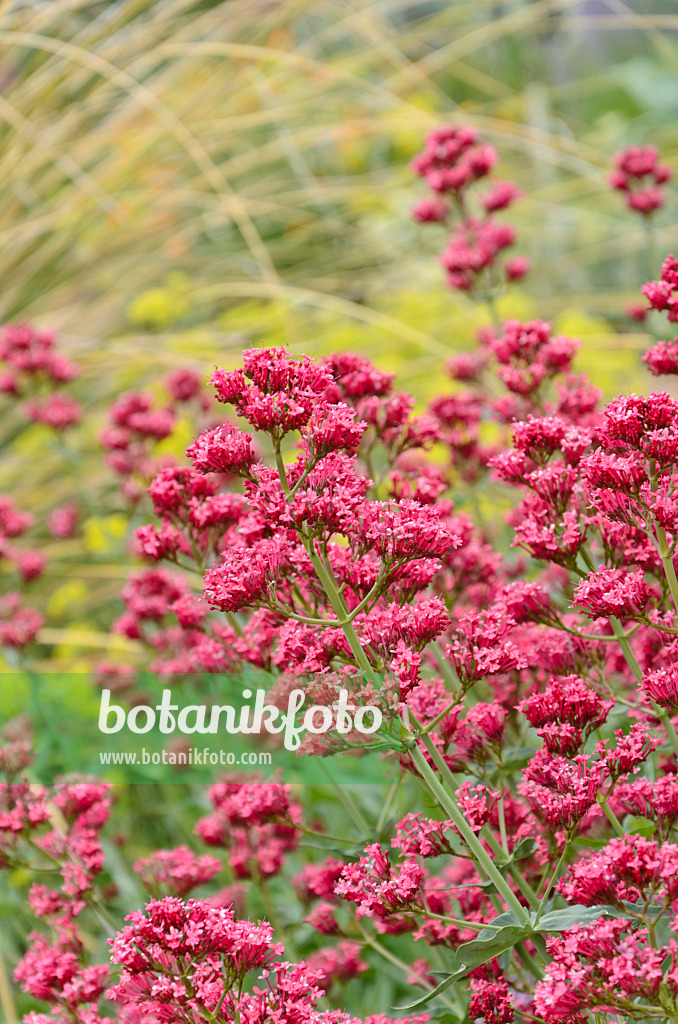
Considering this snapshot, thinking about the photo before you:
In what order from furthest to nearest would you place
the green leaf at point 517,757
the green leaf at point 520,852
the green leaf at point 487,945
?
the green leaf at point 517,757 → the green leaf at point 520,852 → the green leaf at point 487,945

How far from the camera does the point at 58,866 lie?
176 cm

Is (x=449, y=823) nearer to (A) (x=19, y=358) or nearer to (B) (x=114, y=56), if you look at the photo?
(A) (x=19, y=358)

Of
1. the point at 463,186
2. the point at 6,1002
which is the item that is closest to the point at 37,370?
the point at 463,186

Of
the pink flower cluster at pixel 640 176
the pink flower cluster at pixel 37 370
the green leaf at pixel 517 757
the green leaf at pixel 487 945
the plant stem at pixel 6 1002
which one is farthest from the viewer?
the pink flower cluster at pixel 37 370

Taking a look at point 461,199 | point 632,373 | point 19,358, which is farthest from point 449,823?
point 632,373

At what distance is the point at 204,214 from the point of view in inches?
195

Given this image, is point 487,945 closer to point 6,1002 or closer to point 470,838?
point 470,838

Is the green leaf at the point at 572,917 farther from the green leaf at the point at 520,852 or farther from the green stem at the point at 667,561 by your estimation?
the green stem at the point at 667,561

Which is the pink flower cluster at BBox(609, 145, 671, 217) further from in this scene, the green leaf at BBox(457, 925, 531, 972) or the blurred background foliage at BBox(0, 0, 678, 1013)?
the green leaf at BBox(457, 925, 531, 972)

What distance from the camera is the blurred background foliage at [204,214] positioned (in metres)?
4.12

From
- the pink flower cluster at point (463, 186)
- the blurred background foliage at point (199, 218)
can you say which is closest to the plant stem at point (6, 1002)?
the blurred background foliage at point (199, 218)

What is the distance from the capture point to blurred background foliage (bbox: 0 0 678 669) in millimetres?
4117

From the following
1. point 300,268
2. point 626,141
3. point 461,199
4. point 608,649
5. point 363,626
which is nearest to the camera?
point 363,626

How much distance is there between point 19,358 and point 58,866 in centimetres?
180
